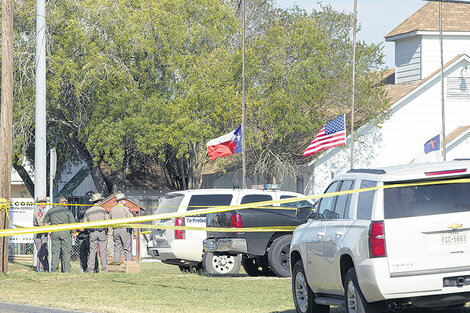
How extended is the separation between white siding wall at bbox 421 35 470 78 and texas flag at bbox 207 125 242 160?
13.5m

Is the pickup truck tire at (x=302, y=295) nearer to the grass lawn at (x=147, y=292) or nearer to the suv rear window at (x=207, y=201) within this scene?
the grass lawn at (x=147, y=292)

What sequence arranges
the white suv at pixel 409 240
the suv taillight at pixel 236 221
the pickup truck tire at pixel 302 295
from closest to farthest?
the white suv at pixel 409 240 < the pickup truck tire at pixel 302 295 < the suv taillight at pixel 236 221

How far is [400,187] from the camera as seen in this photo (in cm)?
931

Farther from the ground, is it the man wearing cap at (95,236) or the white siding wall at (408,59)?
the white siding wall at (408,59)

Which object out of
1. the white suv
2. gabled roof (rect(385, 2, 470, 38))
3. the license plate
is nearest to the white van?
the white suv

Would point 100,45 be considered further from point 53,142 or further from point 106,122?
point 53,142

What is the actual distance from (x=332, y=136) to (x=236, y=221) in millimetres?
13870

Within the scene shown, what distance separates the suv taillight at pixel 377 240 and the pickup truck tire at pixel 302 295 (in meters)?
2.38

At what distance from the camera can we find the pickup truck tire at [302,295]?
1129 centimetres

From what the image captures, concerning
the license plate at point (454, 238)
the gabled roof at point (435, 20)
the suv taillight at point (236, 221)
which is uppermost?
the gabled roof at point (435, 20)

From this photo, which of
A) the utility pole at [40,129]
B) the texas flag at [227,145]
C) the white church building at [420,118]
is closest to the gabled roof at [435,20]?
the white church building at [420,118]

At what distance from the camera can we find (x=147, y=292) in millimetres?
15234

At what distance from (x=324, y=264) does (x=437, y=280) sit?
186 centimetres

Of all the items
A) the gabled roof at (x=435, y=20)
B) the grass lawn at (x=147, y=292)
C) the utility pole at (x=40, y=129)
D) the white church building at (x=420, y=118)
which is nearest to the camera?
the grass lawn at (x=147, y=292)
